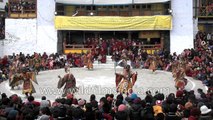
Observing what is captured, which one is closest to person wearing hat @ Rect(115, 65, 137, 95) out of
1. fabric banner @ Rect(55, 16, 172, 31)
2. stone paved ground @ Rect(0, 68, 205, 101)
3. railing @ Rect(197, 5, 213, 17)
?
stone paved ground @ Rect(0, 68, 205, 101)

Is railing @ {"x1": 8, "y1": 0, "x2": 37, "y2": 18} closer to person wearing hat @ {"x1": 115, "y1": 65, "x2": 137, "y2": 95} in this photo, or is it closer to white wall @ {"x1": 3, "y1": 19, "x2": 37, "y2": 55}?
white wall @ {"x1": 3, "y1": 19, "x2": 37, "y2": 55}

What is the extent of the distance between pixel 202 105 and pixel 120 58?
56.2 feet

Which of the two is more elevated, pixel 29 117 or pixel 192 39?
pixel 192 39

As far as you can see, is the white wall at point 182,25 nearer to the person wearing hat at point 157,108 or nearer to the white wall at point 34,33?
the white wall at point 34,33

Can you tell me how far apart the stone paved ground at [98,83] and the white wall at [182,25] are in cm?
501

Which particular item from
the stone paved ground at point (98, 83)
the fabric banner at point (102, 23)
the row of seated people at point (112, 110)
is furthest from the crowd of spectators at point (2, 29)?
the row of seated people at point (112, 110)

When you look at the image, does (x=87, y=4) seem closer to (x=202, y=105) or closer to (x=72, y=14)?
(x=72, y=14)

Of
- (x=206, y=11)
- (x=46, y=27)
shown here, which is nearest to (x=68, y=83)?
(x=46, y=27)

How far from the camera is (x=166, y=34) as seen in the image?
3114 centimetres

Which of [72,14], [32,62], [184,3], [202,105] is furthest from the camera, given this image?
[72,14]

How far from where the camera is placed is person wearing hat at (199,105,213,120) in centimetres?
983

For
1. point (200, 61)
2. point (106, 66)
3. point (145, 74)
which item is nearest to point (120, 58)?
point (106, 66)

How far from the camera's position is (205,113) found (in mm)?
10031

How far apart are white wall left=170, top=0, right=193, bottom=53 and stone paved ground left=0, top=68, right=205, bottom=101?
5015mm
